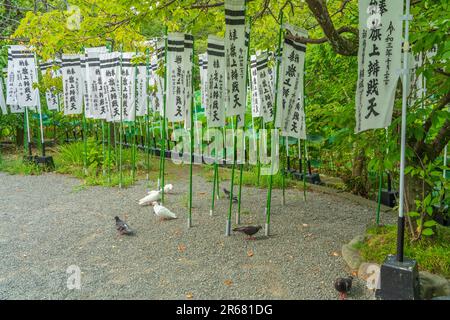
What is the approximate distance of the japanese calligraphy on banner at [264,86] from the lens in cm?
664

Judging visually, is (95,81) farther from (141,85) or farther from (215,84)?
(215,84)

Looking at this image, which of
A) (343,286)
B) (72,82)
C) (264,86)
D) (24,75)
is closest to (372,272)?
(343,286)

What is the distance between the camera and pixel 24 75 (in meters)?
9.19

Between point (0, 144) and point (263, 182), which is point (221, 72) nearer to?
point (263, 182)

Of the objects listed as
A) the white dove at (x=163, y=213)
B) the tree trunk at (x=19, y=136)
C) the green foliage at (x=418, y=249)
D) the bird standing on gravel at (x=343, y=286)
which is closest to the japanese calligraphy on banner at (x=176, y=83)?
the white dove at (x=163, y=213)

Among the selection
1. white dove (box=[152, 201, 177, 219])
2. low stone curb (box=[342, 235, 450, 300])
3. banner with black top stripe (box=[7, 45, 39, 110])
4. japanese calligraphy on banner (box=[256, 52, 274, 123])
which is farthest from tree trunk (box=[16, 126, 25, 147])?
low stone curb (box=[342, 235, 450, 300])

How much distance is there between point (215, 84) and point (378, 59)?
2.28m

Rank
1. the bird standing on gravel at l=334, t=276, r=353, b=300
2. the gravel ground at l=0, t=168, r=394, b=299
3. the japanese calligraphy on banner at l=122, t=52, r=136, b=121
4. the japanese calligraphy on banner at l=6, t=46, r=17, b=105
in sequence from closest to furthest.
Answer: the bird standing on gravel at l=334, t=276, r=353, b=300
the gravel ground at l=0, t=168, r=394, b=299
the japanese calligraphy on banner at l=122, t=52, r=136, b=121
the japanese calligraphy on banner at l=6, t=46, r=17, b=105

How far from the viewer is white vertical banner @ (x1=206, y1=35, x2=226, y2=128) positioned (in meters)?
5.24

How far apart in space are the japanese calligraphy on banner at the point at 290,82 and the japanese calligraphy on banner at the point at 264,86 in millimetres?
1529

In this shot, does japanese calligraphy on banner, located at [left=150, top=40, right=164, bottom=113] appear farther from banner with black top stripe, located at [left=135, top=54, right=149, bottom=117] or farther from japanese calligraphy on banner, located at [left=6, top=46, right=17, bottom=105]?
japanese calligraphy on banner, located at [left=6, top=46, right=17, bottom=105]

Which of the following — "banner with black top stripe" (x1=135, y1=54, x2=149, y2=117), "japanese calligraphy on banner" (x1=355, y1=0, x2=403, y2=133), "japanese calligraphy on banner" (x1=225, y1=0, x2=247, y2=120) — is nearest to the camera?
"japanese calligraphy on banner" (x1=355, y1=0, x2=403, y2=133)

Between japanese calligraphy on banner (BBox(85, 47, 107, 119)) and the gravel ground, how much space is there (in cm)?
183
